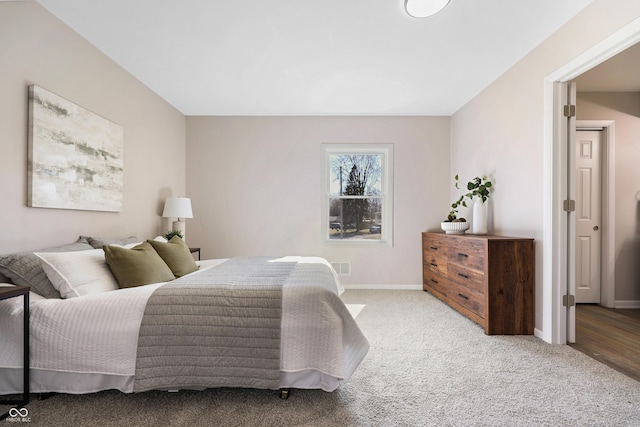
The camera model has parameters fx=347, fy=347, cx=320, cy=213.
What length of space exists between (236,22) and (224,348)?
2.29 metres

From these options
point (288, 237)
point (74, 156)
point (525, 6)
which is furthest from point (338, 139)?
point (74, 156)

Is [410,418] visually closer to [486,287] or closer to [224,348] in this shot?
[224,348]

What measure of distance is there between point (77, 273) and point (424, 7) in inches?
111

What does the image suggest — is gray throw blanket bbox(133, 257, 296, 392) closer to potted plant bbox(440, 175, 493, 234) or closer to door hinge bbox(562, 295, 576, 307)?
door hinge bbox(562, 295, 576, 307)

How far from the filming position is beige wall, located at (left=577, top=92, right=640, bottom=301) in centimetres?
396

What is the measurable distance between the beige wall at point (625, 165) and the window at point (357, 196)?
2.55 meters

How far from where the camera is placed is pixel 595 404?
1833 millimetres

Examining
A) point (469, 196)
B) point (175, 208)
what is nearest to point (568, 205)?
point (469, 196)

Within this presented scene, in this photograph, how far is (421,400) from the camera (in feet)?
6.15

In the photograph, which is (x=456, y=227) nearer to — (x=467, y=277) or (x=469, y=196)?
(x=469, y=196)

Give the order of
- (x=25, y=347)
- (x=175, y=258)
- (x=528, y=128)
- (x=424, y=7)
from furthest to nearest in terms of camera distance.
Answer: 1. (x=528, y=128)
2. (x=175, y=258)
3. (x=424, y=7)
4. (x=25, y=347)


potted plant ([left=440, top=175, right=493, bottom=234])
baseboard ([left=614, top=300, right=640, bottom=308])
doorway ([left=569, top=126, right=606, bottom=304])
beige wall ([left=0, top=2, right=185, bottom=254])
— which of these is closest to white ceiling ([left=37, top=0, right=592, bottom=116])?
beige wall ([left=0, top=2, right=185, bottom=254])

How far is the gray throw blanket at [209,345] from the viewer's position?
178 centimetres

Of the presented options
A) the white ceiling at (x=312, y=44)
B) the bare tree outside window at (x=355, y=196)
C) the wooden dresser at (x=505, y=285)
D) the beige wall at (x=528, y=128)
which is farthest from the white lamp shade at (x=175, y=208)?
the beige wall at (x=528, y=128)
